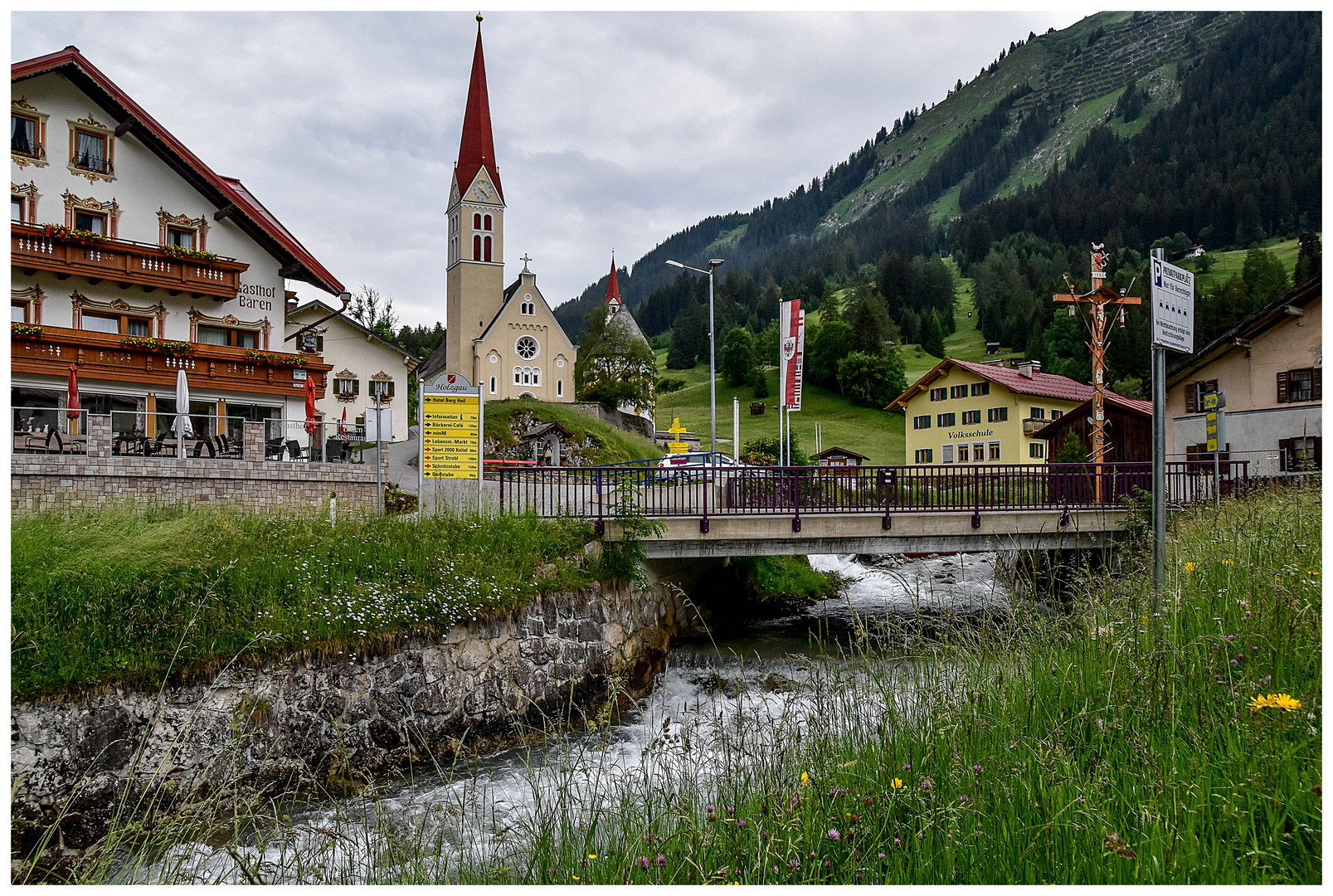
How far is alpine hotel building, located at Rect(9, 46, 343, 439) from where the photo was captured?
22.7 m

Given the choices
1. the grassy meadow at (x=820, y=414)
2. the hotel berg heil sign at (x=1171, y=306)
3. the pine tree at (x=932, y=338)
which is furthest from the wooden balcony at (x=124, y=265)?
the pine tree at (x=932, y=338)

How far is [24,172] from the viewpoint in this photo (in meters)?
22.8

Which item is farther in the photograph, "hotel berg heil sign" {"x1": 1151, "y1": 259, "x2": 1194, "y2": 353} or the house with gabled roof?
the house with gabled roof

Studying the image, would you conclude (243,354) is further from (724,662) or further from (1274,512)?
(1274,512)

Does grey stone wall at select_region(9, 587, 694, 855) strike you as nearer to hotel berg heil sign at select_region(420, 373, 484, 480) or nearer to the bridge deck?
the bridge deck

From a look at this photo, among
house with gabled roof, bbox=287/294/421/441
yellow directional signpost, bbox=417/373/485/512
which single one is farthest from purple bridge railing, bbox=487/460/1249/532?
house with gabled roof, bbox=287/294/421/441

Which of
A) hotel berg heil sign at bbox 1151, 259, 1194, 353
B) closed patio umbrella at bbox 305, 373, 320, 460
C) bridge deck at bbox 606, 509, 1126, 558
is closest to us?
hotel berg heil sign at bbox 1151, 259, 1194, 353

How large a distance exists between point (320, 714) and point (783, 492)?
9.89m

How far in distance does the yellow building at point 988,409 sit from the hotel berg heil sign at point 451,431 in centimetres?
3685

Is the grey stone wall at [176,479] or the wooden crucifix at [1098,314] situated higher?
the wooden crucifix at [1098,314]

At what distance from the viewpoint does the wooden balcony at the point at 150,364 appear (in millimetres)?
22828

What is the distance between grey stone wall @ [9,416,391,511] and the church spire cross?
51999 mm

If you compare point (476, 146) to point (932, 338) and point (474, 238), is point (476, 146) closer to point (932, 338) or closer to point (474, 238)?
point (474, 238)

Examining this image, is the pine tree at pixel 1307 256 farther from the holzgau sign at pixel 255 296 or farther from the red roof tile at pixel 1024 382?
the holzgau sign at pixel 255 296
